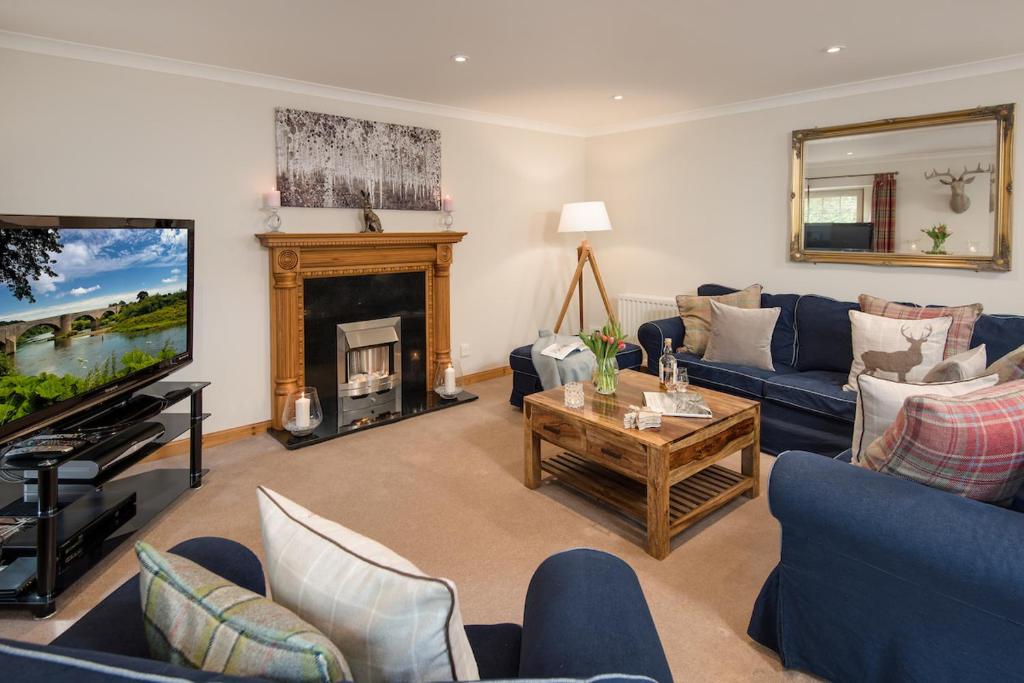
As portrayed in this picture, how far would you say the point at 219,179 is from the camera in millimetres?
3654

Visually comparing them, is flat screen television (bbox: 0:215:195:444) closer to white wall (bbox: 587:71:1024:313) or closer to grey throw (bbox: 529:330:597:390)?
grey throw (bbox: 529:330:597:390)

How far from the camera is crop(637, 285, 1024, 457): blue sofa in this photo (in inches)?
128

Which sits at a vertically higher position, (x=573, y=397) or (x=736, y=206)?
(x=736, y=206)

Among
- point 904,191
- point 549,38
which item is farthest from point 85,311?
point 904,191

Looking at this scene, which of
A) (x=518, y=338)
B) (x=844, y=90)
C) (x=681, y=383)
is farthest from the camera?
(x=518, y=338)

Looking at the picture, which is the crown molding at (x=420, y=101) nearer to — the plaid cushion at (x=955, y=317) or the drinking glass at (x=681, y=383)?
the plaid cushion at (x=955, y=317)

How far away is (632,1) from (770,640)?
260 cm

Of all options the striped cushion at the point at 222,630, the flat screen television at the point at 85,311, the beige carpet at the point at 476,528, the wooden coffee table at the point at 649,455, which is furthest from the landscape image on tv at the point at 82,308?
the wooden coffee table at the point at 649,455

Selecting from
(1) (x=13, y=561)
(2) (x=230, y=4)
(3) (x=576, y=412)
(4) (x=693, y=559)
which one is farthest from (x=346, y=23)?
(4) (x=693, y=559)

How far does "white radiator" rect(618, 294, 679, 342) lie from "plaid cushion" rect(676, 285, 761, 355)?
2.32 ft

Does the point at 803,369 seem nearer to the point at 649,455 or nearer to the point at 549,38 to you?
the point at 649,455

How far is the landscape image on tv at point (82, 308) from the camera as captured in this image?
82.7 inches

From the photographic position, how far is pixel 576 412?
9.32 feet

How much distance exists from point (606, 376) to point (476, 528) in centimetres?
101
